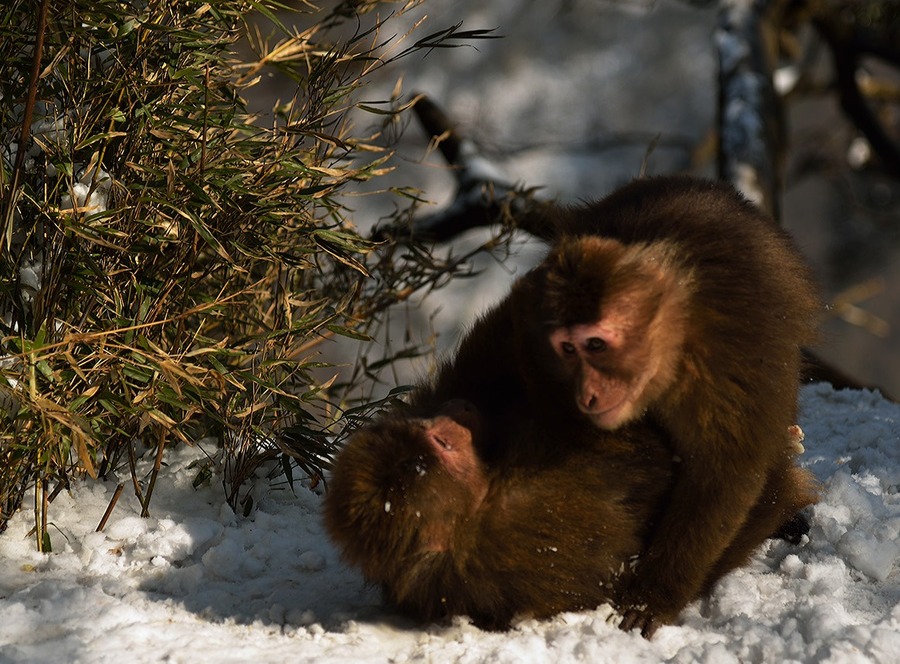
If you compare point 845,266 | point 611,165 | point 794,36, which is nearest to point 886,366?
point 845,266

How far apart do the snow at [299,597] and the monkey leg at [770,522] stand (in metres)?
0.04

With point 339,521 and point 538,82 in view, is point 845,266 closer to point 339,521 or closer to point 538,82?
point 538,82

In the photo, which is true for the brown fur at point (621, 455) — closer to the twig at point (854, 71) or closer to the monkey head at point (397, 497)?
the monkey head at point (397, 497)

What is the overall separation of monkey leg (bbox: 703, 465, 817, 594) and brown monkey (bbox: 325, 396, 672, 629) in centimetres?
30

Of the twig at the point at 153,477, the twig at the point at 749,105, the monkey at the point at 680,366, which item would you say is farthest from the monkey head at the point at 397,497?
the twig at the point at 749,105

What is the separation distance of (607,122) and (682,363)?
11.7 metres

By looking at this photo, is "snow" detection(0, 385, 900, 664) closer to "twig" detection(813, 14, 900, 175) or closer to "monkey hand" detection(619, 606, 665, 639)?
"monkey hand" detection(619, 606, 665, 639)

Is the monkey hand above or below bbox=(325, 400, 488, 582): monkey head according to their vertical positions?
below

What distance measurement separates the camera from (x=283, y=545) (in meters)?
3.23

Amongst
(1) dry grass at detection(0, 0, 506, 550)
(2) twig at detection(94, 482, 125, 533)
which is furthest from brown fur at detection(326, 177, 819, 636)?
(2) twig at detection(94, 482, 125, 533)

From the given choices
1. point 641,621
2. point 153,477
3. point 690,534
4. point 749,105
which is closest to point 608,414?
point 690,534

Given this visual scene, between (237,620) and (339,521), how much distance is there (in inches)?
15.7

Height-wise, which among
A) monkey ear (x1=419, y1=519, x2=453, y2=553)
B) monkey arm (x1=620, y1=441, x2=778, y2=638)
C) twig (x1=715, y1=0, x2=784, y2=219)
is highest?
twig (x1=715, y1=0, x2=784, y2=219)

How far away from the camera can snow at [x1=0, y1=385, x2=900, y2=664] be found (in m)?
2.51
